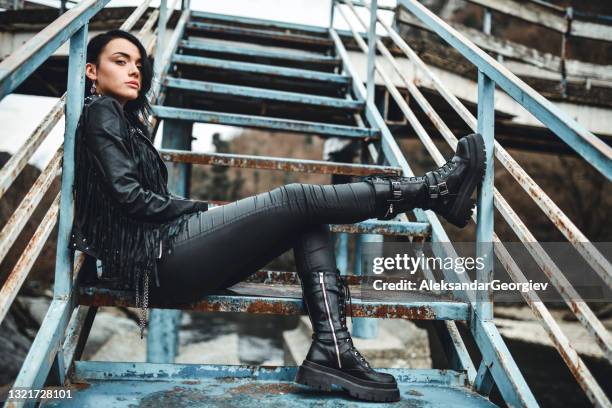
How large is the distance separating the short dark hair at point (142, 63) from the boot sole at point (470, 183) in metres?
1.20

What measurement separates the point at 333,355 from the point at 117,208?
2.64ft

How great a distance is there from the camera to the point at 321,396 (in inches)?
57.9

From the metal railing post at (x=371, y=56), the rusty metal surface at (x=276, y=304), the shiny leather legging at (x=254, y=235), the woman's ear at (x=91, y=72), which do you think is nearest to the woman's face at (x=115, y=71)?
the woman's ear at (x=91, y=72)

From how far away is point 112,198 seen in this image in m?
1.51

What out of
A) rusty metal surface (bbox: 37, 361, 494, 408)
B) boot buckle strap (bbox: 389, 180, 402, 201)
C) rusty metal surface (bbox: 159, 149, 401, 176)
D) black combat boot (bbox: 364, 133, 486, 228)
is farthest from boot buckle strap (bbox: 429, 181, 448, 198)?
rusty metal surface (bbox: 159, 149, 401, 176)

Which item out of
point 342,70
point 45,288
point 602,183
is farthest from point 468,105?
point 602,183

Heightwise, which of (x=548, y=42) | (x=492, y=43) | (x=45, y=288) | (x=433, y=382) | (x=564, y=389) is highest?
(x=548, y=42)

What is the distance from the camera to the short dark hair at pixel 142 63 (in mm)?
1820

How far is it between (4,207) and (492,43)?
22.4 feet

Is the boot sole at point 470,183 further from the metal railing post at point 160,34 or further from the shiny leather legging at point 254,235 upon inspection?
the metal railing post at point 160,34

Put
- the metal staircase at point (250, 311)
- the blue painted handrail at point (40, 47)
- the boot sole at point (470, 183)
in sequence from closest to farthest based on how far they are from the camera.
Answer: the blue painted handrail at point (40, 47), the metal staircase at point (250, 311), the boot sole at point (470, 183)

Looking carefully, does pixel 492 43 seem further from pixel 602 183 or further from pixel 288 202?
pixel 602 183

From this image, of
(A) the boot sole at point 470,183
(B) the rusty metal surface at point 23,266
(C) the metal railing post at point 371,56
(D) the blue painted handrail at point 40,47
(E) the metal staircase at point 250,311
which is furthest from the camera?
(C) the metal railing post at point 371,56

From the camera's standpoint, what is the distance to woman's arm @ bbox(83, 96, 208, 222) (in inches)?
58.1
